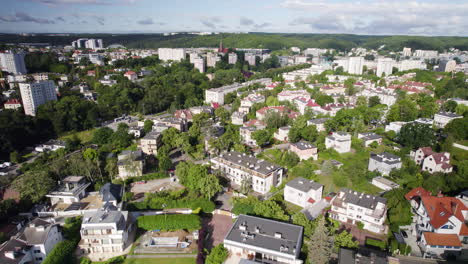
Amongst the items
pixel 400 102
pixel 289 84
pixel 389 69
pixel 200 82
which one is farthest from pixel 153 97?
pixel 389 69

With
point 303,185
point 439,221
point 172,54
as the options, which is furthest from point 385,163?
point 172,54

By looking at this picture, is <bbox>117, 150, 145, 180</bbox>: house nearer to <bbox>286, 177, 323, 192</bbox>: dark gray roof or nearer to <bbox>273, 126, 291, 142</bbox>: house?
<bbox>286, 177, 323, 192</bbox>: dark gray roof

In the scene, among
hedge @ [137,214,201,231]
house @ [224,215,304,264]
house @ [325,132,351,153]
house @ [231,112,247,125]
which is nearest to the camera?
house @ [224,215,304,264]

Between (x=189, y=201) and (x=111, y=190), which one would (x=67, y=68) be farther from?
(x=189, y=201)

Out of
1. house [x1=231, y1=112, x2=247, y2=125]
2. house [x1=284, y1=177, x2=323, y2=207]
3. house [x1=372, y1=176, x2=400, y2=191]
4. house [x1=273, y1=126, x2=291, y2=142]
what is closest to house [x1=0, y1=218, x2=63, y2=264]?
house [x1=284, y1=177, x2=323, y2=207]

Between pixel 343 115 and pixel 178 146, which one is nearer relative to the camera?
pixel 178 146

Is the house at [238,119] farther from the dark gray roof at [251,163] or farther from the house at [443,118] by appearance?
the house at [443,118]

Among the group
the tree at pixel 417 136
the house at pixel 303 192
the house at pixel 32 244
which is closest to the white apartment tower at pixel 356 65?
the tree at pixel 417 136
